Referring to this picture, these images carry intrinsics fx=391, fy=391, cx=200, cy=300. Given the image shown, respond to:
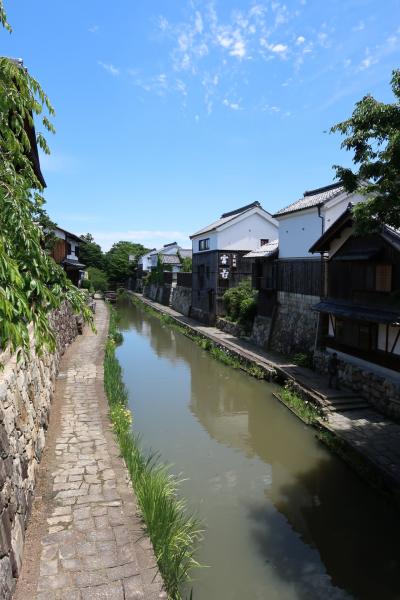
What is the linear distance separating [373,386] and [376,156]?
8244 millimetres

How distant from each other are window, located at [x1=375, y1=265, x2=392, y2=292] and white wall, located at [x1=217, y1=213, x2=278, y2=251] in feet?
54.7

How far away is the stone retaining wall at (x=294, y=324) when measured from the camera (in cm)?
1848

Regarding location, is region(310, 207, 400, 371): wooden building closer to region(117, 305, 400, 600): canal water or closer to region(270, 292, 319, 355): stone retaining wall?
region(270, 292, 319, 355): stone retaining wall

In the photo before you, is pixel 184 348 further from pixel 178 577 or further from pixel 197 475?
pixel 178 577

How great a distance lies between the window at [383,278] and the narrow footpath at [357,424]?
12.5 feet

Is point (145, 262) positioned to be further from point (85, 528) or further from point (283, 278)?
point (85, 528)

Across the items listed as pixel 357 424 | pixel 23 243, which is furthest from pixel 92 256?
pixel 23 243

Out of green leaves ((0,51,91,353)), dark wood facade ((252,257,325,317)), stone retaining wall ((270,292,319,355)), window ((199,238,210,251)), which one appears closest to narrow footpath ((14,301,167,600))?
green leaves ((0,51,91,353))

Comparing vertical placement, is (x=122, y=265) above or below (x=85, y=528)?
above

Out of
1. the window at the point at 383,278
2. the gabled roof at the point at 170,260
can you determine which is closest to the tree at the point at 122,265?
the gabled roof at the point at 170,260

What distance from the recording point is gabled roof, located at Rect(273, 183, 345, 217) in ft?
57.2

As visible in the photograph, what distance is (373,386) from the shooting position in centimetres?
1309

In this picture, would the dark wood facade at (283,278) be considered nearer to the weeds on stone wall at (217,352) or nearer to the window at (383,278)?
the weeds on stone wall at (217,352)

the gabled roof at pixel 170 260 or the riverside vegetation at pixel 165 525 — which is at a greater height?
the gabled roof at pixel 170 260
